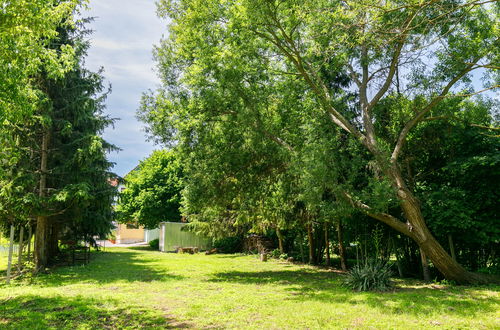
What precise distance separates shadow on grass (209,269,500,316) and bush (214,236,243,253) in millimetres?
13269

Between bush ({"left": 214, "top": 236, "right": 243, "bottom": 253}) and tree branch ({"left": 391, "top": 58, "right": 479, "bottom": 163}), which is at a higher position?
tree branch ({"left": 391, "top": 58, "right": 479, "bottom": 163})

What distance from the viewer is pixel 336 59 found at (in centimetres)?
1181

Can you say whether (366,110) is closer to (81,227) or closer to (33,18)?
(33,18)

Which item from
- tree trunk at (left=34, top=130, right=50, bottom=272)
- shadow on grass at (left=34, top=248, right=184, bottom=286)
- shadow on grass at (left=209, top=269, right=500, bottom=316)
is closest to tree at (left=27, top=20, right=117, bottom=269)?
tree trunk at (left=34, top=130, right=50, bottom=272)

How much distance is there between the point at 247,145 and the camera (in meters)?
12.0

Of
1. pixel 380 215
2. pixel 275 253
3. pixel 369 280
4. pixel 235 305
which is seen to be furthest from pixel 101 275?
pixel 275 253

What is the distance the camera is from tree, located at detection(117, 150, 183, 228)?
91.3 feet

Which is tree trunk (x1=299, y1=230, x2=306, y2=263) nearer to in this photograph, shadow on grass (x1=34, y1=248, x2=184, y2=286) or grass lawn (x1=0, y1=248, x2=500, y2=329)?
grass lawn (x1=0, y1=248, x2=500, y2=329)

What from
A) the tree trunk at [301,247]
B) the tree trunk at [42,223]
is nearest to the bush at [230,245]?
the tree trunk at [301,247]

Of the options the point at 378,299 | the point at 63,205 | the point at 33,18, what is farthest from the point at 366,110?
the point at 63,205

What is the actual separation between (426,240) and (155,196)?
21.3 meters

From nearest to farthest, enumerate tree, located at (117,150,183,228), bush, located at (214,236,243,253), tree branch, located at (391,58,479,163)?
1. tree branch, located at (391,58,479,163)
2. bush, located at (214,236,243,253)
3. tree, located at (117,150,183,228)

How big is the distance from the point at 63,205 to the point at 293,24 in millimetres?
11126

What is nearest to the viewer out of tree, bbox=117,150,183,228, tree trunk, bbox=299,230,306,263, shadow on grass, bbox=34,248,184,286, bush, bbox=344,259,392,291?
bush, bbox=344,259,392,291
